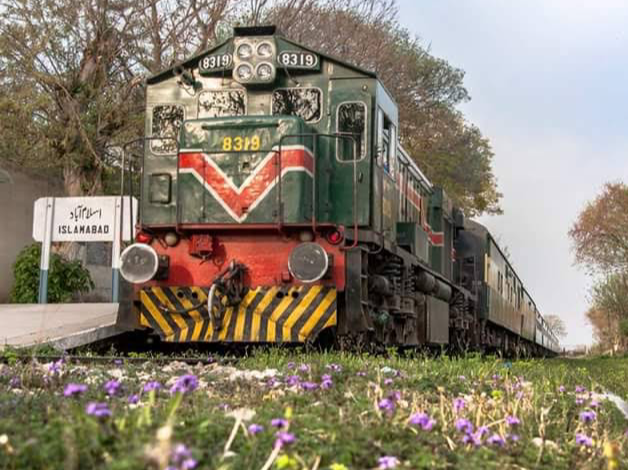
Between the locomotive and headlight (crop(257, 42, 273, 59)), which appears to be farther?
headlight (crop(257, 42, 273, 59))

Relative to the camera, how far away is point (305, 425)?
292 centimetres

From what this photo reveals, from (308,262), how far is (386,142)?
7.27ft

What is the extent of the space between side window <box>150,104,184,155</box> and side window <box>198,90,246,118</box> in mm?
266

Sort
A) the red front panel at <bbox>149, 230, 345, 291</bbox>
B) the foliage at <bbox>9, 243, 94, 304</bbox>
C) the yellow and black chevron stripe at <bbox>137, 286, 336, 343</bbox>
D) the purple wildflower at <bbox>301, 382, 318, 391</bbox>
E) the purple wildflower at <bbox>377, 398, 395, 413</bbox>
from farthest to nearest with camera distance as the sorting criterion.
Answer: the foliage at <bbox>9, 243, 94, 304</bbox> < the red front panel at <bbox>149, 230, 345, 291</bbox> < the yellow and black chevron stripe at <bbox>137, 286, 336, 343</bbox> < the purple wildflower at <bbox>301, 382, 318, 391</bbox> < the purple wildflower at <bbox>377, 398, 395, 413</bbox>

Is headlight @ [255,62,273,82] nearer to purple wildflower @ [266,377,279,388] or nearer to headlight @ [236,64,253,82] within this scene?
headlight @ [236,64,253,82]

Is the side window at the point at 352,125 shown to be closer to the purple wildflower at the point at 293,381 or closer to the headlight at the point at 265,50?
the headlight at the point at 265,50

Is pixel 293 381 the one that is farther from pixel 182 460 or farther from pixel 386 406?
pixel 182 460

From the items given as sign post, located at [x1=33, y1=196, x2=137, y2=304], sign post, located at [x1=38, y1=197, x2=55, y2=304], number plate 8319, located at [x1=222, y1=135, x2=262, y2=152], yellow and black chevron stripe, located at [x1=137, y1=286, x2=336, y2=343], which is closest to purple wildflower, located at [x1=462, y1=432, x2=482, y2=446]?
yellow and black chevron stripe, located at [x1=137, y1=286, x2=336, y2=343]

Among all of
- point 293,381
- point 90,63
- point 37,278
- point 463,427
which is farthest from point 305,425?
point 90,63

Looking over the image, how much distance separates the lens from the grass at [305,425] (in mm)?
2289

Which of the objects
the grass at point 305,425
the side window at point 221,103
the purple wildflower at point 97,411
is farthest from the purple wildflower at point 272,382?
the side window at point 221,103

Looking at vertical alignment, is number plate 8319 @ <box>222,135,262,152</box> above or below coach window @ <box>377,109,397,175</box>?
Result: below

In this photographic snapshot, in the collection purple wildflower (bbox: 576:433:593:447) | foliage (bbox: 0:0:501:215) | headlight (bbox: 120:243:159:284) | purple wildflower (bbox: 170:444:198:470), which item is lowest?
purple wildflower (bbox: 576:433:593:447)

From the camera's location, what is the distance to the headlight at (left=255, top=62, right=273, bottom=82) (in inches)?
347
